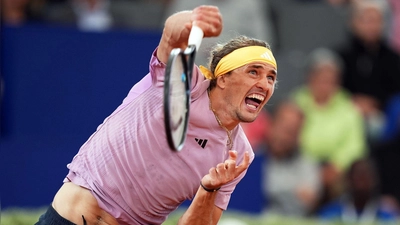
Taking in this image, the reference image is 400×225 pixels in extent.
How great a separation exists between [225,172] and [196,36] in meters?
0.74

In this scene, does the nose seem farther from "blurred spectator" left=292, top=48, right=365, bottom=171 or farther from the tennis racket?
"blurred spectator" left=292, top=48, right=365, bottom=171

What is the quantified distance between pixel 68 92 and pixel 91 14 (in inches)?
65.4

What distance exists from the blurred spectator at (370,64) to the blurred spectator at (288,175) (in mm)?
1412

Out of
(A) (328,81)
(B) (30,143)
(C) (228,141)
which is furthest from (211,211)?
(A) (328,81)

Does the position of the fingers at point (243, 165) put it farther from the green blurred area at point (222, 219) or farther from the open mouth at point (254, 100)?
the green blurred area at point (222, 219)

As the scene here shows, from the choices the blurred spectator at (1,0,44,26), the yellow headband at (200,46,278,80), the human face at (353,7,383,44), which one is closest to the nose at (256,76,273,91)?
the yellow headband at (200,46,278,80)

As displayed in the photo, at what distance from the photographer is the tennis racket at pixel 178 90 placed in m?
4.38

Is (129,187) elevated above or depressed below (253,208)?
above

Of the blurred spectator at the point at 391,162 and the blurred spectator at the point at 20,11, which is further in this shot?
the blurred spectator at the point at 391,162

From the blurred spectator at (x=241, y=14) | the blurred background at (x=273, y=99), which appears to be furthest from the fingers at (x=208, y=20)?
the blurred spectator at (x=241, y=14)

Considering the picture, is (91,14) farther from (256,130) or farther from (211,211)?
(211,211)

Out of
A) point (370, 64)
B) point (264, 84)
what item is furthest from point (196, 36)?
point (370, 64)

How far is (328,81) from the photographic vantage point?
10742mm

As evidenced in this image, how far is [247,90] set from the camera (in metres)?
5.04
